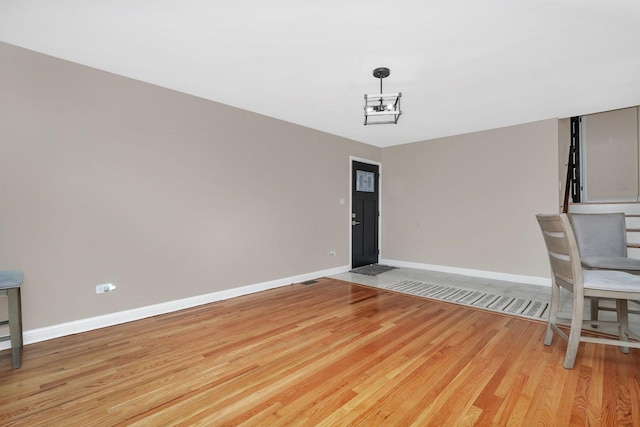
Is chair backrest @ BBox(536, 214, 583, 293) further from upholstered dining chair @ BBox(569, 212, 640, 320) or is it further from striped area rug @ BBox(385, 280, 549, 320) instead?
upholstered dining chair @ BBox(569, 212, 640, 320)

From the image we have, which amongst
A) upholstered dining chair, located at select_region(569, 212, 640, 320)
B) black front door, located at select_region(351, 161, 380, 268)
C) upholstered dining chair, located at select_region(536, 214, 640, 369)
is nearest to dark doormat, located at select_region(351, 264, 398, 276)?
black front door, located at select_region(351, 161, 380, 268)

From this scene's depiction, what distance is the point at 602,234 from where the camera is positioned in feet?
10.9

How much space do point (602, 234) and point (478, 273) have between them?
1.94 m

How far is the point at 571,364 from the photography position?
209 cm

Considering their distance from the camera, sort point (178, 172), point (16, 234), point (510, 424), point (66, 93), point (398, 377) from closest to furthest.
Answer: point (510, 424)
point (398, 377)
point (16, 234)
point (66, 93)
point (178, 172)

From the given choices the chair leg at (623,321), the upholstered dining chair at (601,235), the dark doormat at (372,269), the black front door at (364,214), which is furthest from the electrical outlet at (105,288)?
the upholstered dining chair at (601,235)

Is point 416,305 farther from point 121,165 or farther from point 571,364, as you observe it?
point 121,165

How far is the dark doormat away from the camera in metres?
5.36

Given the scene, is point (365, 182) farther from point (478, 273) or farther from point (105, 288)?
point (105, 288)

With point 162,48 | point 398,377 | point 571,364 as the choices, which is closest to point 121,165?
point 162,48

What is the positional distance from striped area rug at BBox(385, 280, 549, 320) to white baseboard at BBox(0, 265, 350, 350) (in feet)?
6.40

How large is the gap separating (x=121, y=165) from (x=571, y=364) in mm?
4277

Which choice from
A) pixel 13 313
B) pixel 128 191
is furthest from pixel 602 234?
pixel 13 313

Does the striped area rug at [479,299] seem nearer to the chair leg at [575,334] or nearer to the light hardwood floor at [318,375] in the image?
the light hardwood floor at [318,375]
